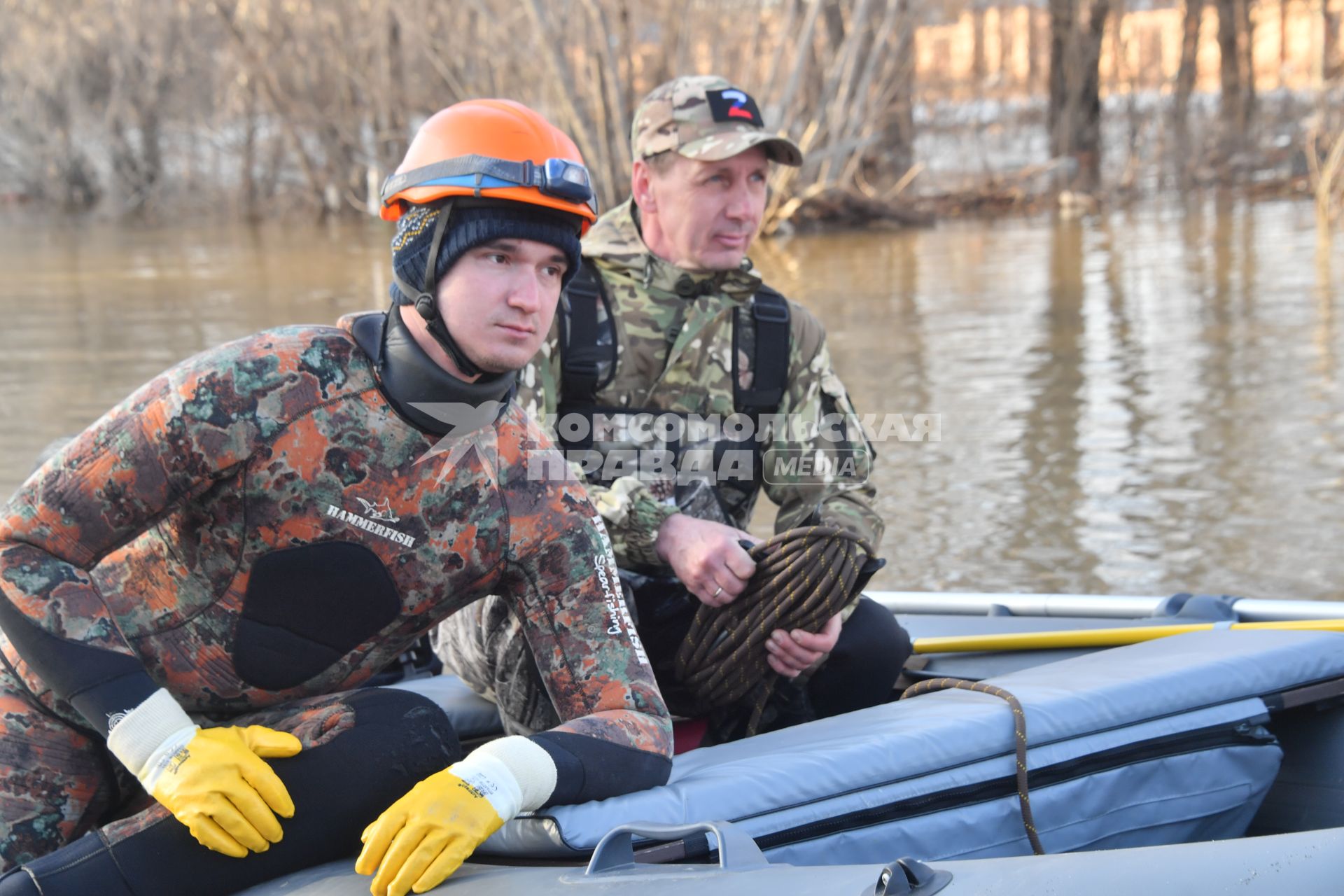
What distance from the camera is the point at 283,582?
1920 millimetres

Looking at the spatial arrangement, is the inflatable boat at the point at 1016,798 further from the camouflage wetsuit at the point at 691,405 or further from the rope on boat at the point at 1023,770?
the camouflage wetsuit at the point at 691,405

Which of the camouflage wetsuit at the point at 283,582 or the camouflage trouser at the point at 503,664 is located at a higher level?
the camouflage wetsuit at the point at 283,582

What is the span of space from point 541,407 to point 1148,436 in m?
4.17

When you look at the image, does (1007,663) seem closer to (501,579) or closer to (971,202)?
(501,579)

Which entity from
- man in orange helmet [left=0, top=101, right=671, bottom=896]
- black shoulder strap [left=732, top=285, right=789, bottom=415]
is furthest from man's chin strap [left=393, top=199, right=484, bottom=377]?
black shoulder strap [left=732, top=285, right=789, bottom=415]

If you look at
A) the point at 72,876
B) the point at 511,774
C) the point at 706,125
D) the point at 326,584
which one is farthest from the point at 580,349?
the point at 72,876

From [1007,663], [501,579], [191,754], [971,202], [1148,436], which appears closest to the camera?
[191,754]

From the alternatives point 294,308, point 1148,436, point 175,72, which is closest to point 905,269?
point 294,308

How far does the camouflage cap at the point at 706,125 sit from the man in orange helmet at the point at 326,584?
670mm

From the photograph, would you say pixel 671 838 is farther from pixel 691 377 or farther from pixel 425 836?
pixel 691 377

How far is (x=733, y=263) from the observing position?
9.13 ft


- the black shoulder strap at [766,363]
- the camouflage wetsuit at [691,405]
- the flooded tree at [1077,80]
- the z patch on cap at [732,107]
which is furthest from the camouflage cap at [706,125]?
the flooded tree at [1077,80]

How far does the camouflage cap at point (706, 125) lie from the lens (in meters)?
2.71

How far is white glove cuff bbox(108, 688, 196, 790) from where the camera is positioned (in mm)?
1723
